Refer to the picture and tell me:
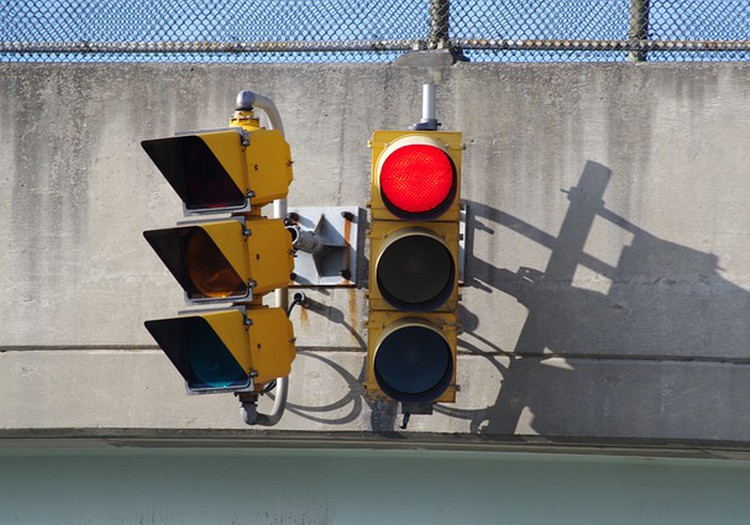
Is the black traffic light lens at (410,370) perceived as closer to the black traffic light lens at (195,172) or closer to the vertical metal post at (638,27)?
the black traffic light lens at (195,172)

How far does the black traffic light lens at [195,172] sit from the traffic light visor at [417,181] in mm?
639

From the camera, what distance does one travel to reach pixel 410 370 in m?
5.38

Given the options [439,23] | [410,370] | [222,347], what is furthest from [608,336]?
[222,347]

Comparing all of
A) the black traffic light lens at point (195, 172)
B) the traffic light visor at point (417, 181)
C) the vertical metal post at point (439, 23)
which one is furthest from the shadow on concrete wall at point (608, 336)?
the black traffic light lens at point (195, 172)

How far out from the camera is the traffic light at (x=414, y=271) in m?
5.28

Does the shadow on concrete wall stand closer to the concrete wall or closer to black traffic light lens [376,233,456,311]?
the concrete wall

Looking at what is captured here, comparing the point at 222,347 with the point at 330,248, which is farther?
the point at 330,248

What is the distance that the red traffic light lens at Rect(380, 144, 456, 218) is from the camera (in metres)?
5.24

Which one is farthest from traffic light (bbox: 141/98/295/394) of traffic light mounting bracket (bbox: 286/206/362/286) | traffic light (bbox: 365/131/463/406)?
traffic light mounting bracket (bbox: 286/206/362/286)

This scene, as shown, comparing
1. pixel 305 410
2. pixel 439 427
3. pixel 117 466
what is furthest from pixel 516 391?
pixel 117 466

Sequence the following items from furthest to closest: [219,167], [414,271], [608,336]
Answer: [608,336] < [414,271] < [219,167]

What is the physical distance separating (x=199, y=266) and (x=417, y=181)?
3.32ft

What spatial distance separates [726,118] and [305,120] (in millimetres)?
2246

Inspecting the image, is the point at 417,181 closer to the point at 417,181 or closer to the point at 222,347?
the point at 417,181
